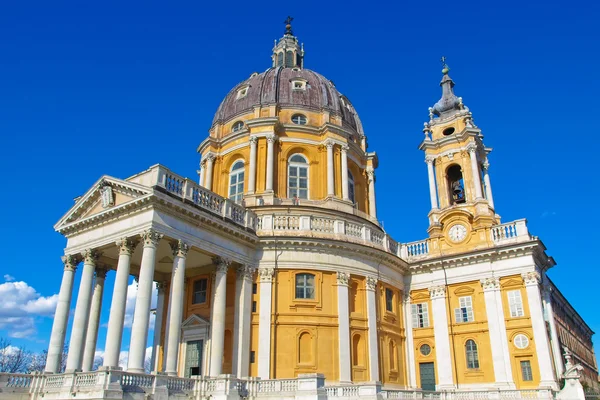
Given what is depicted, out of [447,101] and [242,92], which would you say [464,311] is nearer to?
[447,101]

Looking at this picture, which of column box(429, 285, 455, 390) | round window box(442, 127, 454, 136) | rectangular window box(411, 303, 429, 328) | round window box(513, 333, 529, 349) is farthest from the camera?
round window box(442, 127, 454, 136)

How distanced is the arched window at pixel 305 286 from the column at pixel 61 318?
9783 mm

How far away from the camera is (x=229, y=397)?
18.3 m

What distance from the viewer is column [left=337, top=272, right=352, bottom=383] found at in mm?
23397

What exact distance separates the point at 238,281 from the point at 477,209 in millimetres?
15090

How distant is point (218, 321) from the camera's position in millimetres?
21188

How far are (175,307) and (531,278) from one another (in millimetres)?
17690

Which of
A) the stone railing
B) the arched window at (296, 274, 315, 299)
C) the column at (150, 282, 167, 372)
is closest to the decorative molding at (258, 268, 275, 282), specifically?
the arched window at (296, 274, 315, 299)

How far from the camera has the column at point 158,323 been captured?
25625 mm

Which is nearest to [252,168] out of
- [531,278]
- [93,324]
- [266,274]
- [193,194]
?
[266,274]

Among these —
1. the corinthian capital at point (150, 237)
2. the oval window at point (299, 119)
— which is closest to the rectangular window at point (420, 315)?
the oval window at point (299, 119)

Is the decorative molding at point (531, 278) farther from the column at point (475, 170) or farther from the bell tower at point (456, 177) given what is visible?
the column at point (475, 170)

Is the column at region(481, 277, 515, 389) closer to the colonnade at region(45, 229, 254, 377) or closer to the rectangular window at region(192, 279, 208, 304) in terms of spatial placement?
the colonnade at region(45, 229, 254, 377)

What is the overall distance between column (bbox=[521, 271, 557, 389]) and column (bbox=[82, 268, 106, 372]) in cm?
2003
